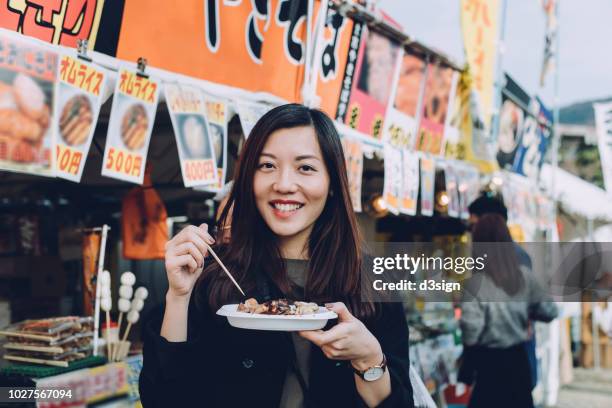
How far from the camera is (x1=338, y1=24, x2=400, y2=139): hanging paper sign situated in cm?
577

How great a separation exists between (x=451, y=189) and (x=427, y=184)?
0.63 meters

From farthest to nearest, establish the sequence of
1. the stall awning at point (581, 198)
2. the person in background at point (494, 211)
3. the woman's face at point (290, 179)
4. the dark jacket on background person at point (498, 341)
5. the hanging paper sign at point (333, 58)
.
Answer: the stall awning at point (581, 198)
the hanging paper sign at point (333, 58)
the person in background at point (494, 211)
the dark jacket on background person at point (498, 341)
the woman's face at point (290, 179)

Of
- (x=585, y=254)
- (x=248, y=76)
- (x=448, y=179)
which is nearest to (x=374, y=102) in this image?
(x=448, y=179)

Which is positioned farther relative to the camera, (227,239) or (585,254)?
(585,254)

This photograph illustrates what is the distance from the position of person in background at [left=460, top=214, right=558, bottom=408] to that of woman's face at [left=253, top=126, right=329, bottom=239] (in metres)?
3.39

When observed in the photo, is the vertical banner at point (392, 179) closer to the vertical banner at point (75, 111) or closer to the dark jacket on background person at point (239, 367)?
the vertical banner at point (75, 111)

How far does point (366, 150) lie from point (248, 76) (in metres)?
1.63

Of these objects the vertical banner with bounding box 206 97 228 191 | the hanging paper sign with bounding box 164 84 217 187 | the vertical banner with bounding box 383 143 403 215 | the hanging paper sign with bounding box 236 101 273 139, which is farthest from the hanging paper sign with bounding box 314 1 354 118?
the hanging paper sign with bounding box 164 84 217 187

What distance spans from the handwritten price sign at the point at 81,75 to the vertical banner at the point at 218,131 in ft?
3.04

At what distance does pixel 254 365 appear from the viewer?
5.72 ft

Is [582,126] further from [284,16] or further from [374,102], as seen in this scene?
[284,16]

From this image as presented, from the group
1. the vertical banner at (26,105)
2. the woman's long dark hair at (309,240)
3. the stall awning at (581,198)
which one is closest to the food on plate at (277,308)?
the woman's long dark hair at (309,240)

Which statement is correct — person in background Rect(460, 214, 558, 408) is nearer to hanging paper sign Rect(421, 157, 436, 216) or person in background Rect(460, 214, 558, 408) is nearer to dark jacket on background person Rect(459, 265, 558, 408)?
dark jacket on background person Rect(459, 265, 558, 408)
